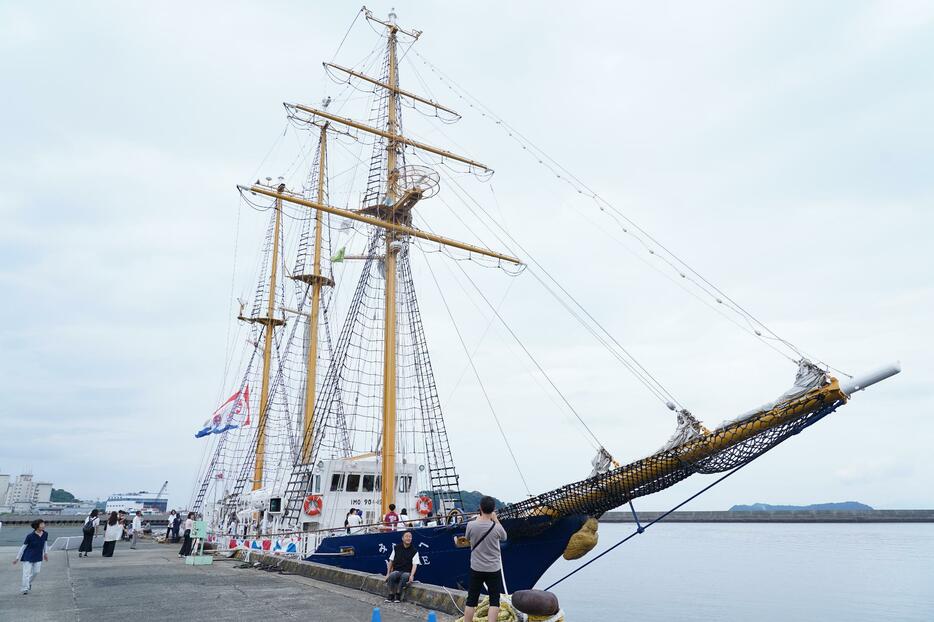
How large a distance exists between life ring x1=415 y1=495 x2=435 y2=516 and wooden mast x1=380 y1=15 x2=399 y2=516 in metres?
0.96

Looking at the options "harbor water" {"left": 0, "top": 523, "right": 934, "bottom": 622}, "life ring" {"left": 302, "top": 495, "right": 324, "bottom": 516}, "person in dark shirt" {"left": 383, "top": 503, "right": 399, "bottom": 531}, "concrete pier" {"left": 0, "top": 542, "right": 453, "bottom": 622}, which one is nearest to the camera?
"concrete pier" {"left": 0, "top": 542, "right": 453, "bottom": 622}

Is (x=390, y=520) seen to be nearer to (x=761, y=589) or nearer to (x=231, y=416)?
(x=231, y=416)

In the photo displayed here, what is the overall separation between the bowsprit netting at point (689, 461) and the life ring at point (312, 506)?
7355 mm

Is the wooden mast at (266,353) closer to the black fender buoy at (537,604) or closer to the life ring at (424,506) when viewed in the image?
the life ring at (424,506)

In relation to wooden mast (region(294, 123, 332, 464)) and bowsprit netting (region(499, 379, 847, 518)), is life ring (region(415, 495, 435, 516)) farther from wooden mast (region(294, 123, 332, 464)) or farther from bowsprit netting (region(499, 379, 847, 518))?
wooden mast (region(294, 123, 332, 464))

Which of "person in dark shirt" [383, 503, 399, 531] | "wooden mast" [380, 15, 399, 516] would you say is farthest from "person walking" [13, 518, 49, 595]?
"wooden mast" [380, 15, 399, 516]

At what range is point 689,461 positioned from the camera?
37.5ft

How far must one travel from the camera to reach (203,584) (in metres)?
12.5

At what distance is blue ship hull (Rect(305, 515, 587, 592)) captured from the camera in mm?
13336

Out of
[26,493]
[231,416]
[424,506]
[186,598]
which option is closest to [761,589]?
[424,506]

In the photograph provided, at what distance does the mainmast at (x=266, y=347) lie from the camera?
37.3m

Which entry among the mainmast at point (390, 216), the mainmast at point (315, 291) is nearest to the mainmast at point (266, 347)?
the mainmast at point (315, 291)

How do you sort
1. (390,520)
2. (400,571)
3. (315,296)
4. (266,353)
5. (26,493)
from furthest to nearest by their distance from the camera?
1. (26,493)
2. (266,353)
3. (315,296)
4. (390,520)
5. (400,571)

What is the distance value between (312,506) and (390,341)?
6.20 m
